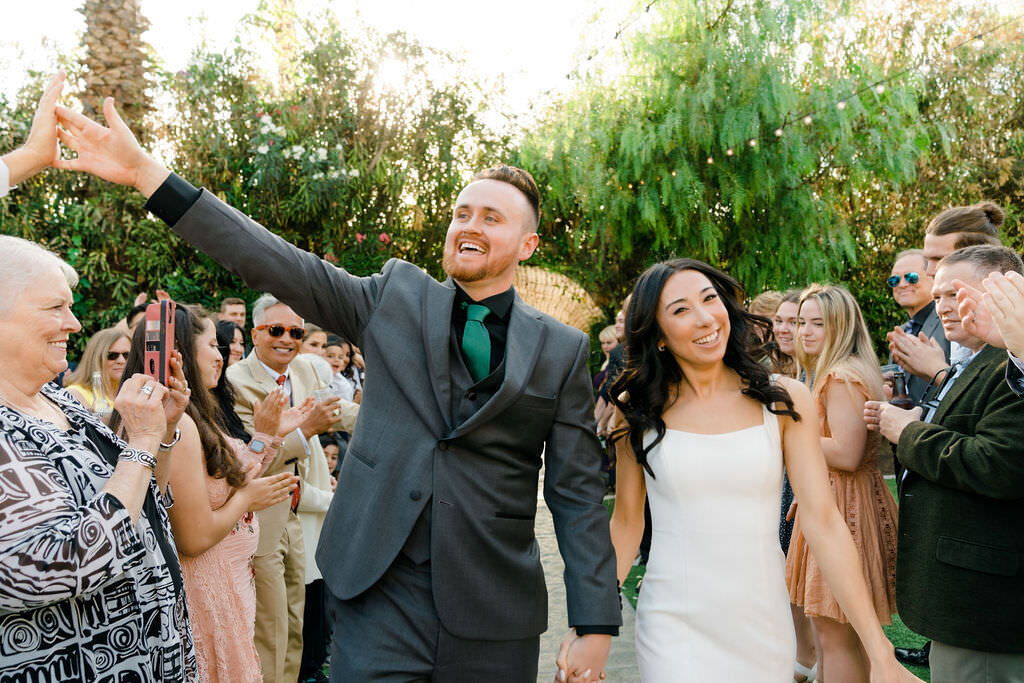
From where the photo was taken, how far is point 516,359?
2.47 m

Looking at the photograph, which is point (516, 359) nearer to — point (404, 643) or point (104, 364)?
point (404, 643)

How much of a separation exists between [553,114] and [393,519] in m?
9.89

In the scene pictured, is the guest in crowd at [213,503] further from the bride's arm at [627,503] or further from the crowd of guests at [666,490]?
the bride's arm at [627,503]

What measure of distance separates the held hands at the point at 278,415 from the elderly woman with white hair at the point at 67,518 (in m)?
1.14

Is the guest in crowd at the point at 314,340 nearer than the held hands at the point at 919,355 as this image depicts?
No

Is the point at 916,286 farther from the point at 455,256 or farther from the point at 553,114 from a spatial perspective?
the point at 553,114

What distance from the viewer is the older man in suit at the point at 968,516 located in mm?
2848

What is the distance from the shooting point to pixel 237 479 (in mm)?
3346

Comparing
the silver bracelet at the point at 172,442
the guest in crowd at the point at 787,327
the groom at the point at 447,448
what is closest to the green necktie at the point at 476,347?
the groom at the point at 447,448

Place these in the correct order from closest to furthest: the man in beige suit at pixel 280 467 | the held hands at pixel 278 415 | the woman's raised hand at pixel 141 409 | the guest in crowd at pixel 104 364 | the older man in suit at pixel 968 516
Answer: the woman's raised hand at pixel 141 409 < the older man in suit at pixel 968 516 < the held hands at pixel 278 415 < the man in beige suit at pixel 280 467 < the guest in crowd at pixel 104 364

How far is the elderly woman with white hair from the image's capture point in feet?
6.28

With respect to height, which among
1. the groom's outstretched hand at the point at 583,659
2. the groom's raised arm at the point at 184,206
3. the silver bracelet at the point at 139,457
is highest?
the groom's raised arm at the point at 184,206

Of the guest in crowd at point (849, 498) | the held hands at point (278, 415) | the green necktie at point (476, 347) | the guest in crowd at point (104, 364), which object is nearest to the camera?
the green necktie at point (476, 347)

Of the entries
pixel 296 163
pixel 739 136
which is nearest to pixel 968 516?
pixel 739 136
